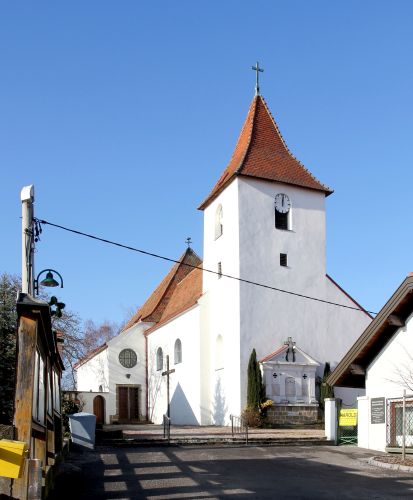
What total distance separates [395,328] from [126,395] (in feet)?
81.8

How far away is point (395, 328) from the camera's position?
64.5 feet

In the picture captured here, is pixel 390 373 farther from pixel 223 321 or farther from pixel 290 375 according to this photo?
pixel 223 321

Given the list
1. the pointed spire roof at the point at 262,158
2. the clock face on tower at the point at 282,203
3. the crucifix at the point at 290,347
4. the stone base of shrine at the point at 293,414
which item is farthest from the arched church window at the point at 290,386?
the pointed spire roof at the point at 262,158

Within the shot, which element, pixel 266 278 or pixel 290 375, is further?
pixel 266 278

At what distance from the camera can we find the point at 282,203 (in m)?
34.2

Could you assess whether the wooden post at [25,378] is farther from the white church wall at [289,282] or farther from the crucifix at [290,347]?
the crucifix at [290,347]

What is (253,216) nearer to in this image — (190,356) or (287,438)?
(190,356)

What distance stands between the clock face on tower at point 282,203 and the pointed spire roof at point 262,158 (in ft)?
2.43

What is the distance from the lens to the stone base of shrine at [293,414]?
30375mm

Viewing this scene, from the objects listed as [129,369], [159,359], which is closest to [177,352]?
[159,359]

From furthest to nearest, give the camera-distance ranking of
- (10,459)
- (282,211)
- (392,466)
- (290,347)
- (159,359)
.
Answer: (159,359) → (282,211) → (290,347) → (392,466) → (10,459)

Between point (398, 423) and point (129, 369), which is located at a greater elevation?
point (398, 423)

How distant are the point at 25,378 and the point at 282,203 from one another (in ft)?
89.5

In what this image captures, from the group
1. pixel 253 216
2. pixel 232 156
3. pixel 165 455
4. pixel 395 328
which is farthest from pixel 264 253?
pixel 165 455
